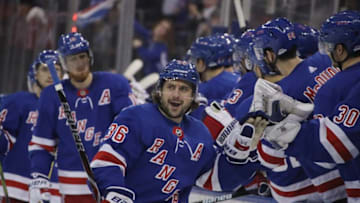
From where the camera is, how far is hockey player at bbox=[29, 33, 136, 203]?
14.9ft

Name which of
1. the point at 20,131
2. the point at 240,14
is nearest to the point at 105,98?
the point at 20,131

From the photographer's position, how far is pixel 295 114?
3066 millimetres

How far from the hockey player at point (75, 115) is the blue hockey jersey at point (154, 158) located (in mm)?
1059

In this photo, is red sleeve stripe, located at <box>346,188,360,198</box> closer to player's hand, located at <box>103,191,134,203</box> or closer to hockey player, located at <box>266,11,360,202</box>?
hockey player, located at <box>266,11,360,202</box>

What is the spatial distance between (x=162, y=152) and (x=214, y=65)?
5.92 ft

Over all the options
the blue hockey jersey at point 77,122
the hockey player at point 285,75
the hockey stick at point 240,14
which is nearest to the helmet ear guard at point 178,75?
the hockey player at point 285,75

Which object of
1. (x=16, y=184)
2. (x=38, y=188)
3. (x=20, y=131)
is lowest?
(x=16, y=184)

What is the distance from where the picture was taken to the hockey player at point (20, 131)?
5.19 meters

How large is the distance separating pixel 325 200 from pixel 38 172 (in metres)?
1.66

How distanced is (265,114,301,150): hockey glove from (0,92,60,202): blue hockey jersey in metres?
2.31

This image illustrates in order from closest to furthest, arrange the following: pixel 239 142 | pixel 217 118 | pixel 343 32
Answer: pixel 343 32 < pixel 239 142 < pixel 217 118

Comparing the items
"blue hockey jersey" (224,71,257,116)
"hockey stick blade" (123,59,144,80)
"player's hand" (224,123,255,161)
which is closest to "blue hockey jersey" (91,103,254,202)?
"player's hand" (224,123,255,161)

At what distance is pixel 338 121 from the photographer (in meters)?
3.07

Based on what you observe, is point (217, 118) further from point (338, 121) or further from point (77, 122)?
point (338, 121)
